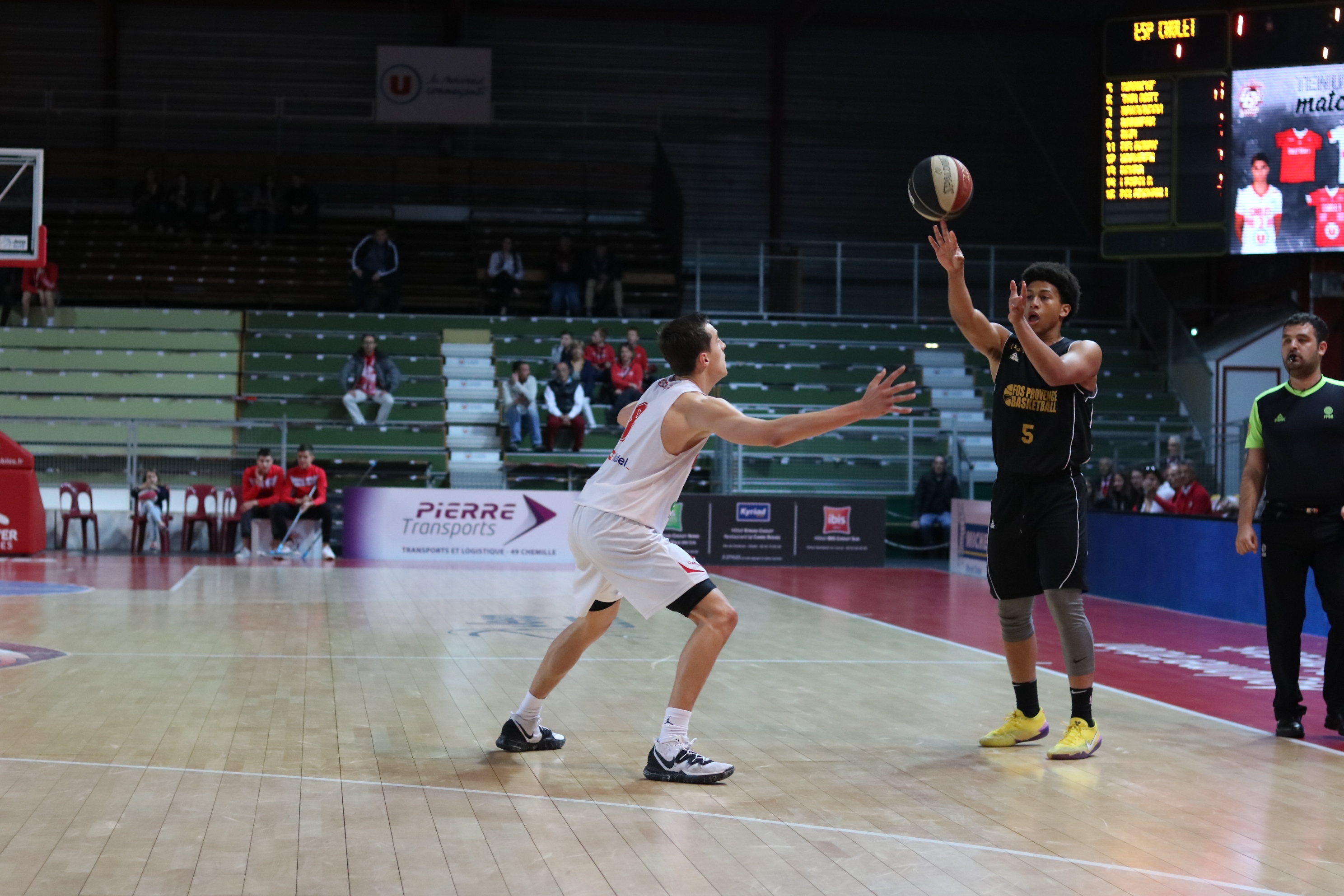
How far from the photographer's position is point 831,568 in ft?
56.5

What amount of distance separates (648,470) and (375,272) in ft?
60.2

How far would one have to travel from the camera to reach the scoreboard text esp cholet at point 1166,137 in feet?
44.9

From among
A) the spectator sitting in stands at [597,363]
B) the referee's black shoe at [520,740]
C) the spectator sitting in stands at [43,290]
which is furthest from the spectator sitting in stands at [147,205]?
the referee's black shoe at [520,740]

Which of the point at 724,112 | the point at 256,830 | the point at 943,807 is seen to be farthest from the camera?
the point at 724,112

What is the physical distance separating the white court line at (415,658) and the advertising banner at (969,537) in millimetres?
7408

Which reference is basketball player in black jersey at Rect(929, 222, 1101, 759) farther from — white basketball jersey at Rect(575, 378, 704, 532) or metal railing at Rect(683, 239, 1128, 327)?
metal railing at Rect(683, 239, 1128, 327)

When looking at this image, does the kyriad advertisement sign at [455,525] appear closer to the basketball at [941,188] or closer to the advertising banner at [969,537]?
the advertising banner at [969,537]

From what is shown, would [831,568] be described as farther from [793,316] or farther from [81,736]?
[81,736]

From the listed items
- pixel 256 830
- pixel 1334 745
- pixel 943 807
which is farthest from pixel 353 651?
pixel 1334 745

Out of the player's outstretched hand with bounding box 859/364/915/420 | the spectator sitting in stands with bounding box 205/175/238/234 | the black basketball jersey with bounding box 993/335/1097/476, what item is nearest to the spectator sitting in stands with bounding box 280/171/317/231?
the spectator sitting in stands with bounding box 205/175/238/234

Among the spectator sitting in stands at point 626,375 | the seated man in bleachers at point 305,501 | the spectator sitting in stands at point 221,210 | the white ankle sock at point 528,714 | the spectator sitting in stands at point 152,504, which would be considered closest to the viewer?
the white ankle sock at point 528,714

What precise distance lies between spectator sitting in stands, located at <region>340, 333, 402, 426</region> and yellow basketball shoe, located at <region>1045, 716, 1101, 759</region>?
15.3 meters

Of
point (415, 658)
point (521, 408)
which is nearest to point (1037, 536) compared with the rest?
point (415, 658)

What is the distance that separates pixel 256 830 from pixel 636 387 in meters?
15.5
